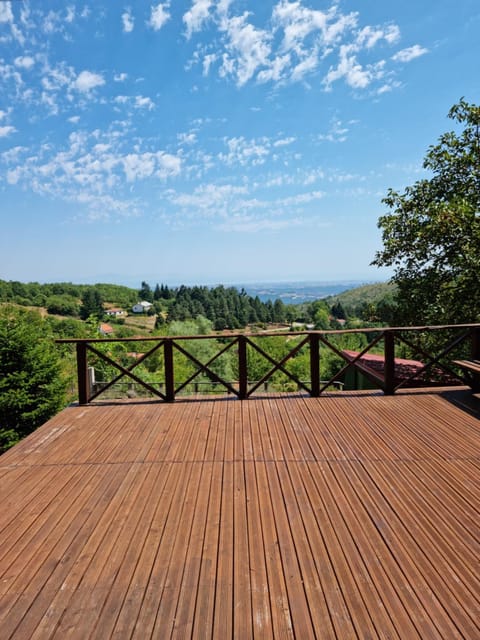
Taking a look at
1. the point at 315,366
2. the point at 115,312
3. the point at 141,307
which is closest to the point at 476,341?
the point at 315,366

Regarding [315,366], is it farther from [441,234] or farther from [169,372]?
[441,234]

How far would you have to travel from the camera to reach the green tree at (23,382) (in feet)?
44.5

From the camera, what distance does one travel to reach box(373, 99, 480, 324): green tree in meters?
7.09

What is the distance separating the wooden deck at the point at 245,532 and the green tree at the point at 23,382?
12.7m

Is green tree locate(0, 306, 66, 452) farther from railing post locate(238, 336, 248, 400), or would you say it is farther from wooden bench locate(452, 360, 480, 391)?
wooden bench locate(452, 360, 480, 391)

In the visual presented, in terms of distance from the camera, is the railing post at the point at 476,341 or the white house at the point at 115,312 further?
the white house at the point at 115,312

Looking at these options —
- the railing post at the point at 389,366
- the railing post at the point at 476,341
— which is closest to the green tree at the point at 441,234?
the railing post at the point at 476,341

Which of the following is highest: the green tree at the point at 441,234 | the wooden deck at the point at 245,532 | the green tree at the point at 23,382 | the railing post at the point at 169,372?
the green tree at the point at 441,234

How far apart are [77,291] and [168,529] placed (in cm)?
7666

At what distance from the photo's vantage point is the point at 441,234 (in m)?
7.23

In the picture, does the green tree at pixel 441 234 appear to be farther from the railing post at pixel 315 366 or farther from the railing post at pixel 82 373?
the railing post at pixel 82 373

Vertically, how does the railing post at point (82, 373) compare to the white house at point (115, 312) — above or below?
above

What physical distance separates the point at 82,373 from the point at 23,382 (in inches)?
487

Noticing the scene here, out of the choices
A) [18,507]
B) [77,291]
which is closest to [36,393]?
[18,507]
